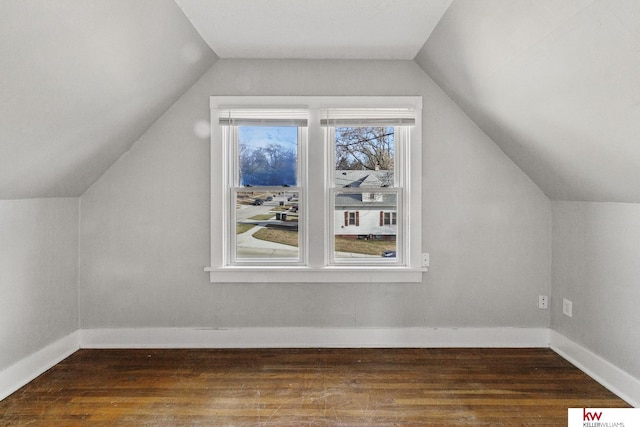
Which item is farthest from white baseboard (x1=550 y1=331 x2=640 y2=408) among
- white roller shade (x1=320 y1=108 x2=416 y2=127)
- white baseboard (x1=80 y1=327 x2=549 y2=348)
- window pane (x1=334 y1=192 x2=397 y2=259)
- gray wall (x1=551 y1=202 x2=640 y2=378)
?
white roller shade (x1=320 y1=108 x2=416 y2=127)

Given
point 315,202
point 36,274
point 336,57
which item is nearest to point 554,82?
point 336,57

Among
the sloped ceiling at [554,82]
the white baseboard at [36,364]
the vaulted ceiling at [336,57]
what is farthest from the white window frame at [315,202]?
the white baseboard at [36,364]

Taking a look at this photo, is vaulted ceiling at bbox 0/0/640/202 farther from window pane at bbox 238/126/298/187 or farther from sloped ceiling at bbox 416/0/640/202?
window pane at bbox 238/126/298/187

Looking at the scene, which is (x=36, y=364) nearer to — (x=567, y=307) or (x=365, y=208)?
(x=365, y=208)

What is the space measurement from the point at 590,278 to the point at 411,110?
187cm

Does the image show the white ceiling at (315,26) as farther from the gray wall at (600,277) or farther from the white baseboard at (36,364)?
the white baseboard at (36,364)

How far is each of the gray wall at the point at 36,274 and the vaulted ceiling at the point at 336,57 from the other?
156 mm

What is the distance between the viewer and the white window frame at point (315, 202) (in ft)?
11.1

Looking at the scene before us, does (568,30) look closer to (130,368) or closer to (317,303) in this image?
(317,303)

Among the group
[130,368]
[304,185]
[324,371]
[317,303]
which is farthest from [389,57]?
[130,368]

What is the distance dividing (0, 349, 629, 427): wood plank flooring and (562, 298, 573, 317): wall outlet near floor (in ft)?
1.19

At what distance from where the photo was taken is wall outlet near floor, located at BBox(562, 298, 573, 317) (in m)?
3.16

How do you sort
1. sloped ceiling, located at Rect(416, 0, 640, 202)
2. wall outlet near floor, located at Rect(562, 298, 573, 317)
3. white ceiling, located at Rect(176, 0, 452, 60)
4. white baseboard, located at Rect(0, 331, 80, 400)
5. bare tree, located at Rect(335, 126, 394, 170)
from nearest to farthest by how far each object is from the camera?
sloped ceiling, located at Rect(416, 0, 640, 202) < white ceiling, located at Rect(176, 0, 452, 60) < white baseboard, located at Rect(0, 331, 80, 400) < wall outlet near floor, located at Rect(562, 298, 573, 317) < bare tree, located at Rect(335, 126, 394, 170)

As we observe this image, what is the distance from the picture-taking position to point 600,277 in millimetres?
2836
